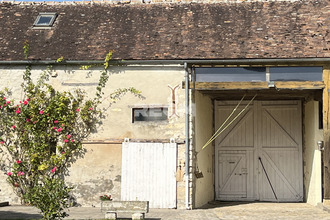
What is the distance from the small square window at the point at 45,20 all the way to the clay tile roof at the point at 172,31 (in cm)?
18

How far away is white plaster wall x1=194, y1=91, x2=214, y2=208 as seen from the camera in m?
16.0

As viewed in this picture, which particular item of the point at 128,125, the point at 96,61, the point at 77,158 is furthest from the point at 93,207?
the point at 96,61

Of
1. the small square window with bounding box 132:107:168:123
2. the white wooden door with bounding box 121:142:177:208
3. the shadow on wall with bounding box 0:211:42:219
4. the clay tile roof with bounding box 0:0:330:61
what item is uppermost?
the clay tile roof with bounding box 0:0:330:61

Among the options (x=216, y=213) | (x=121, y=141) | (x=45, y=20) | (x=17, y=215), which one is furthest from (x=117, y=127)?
(x=45, y=20)

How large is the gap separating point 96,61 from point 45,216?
6105 millimetres

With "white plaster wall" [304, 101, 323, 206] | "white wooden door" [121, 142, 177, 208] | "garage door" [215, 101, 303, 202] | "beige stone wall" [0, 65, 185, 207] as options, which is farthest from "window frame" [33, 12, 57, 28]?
"white plaster wall" [304, 101, 323, 206]

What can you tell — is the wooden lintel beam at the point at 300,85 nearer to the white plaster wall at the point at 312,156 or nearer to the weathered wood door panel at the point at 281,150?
the white plaster wall at the point at 312,156

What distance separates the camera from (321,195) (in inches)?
633

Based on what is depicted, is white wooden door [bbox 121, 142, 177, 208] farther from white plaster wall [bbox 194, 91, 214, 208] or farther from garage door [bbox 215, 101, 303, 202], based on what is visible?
garage door [bbox 215, 101, 303, 202]

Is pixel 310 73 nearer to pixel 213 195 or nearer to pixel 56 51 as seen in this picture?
pixel 213 195

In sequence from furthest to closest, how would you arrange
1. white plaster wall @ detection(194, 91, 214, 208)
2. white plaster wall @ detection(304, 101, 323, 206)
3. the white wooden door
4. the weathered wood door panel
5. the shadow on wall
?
the weathered wood door panel, white plaster wall @ detection(304, 101, 323, 206), white plaster wall @ detection(194, 91, 214, 208), the white wooden door, the shadow on wall

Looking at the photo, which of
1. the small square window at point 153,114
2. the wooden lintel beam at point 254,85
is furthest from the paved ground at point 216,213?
the wooden lintel beam at point 254,85

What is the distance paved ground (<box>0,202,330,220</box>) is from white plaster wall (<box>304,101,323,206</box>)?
2.09 ft

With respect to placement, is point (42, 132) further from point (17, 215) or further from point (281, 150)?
point (281, 150)
